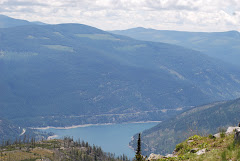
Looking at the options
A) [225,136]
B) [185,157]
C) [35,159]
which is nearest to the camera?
[185,157]

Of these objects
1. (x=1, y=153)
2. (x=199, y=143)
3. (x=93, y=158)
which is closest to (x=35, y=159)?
(x=1, y=153)

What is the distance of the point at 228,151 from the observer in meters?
28.6

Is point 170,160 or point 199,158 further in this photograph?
point 170,160

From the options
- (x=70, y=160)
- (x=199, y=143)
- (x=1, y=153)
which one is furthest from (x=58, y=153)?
(x=199, y=143)

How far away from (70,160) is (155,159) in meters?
149

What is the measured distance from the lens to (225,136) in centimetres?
3453

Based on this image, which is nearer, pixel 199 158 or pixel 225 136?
pixel 199 158

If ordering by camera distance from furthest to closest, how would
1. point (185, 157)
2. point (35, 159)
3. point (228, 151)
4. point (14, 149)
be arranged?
point (14, 149) < point (35, 159) < point (185, 157) < point (228, 151)

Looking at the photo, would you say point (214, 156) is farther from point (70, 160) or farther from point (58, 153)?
point (58, 153)

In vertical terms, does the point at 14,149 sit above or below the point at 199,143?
below

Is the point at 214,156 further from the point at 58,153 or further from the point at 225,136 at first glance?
the point at 58,153

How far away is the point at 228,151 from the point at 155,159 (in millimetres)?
7520

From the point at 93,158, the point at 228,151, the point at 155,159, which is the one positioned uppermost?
the point at 228,151

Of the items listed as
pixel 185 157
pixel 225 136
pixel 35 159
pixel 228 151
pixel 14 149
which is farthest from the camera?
pixel 14 149
